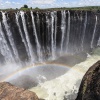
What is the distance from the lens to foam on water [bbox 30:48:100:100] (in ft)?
58.7

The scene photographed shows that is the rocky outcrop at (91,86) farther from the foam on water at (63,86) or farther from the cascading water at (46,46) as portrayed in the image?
the cascading water at (46,46)

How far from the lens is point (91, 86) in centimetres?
655

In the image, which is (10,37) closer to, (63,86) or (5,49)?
(5,49)

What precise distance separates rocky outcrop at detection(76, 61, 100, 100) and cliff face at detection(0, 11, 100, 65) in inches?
700

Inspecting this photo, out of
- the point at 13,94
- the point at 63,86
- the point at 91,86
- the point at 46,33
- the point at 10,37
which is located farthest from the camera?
the point at 46,33

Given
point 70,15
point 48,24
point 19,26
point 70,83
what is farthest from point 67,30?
point 70,83

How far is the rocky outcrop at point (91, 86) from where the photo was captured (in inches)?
243

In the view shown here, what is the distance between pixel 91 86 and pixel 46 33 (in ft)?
68.4

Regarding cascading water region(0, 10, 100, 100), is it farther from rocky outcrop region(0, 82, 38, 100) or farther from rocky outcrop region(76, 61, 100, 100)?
rocky outcrop region(76, 61, 100, 100)

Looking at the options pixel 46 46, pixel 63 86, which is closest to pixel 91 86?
pixel 63 86

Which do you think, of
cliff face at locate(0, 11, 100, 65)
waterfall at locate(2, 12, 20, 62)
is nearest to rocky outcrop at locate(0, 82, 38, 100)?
cliff face at locate(0, 11, 100, 65)

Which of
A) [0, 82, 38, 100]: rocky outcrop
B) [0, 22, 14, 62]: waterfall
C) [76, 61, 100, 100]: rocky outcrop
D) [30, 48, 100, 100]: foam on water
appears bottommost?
[30, 48, 100, 100]: foam on water

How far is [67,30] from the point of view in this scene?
29.6 m

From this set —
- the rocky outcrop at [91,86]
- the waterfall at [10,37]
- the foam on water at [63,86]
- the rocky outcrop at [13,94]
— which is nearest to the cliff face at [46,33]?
the waterfall at [10,37]
